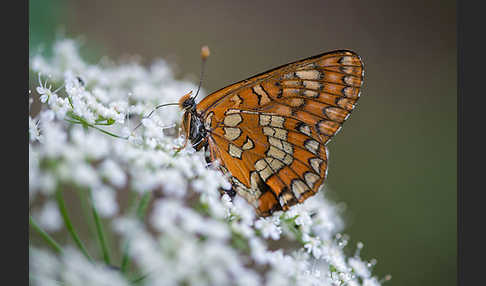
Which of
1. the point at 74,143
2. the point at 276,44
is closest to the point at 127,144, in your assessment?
the point at 74,143

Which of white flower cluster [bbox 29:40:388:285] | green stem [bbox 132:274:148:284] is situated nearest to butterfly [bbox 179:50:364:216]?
white flower cluster [bbox 29:40:388:285]

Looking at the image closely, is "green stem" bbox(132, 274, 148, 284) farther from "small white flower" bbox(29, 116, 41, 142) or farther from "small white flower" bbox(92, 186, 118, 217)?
"small white flower" bbox(29, 116, 41, 142)

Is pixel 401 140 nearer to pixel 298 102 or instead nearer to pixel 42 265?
pixel 298 102

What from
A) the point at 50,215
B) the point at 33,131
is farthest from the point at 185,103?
the point at 50,215

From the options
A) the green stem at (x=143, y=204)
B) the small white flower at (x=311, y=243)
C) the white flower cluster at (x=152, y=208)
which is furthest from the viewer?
the small white flower at (x=311, y=243)

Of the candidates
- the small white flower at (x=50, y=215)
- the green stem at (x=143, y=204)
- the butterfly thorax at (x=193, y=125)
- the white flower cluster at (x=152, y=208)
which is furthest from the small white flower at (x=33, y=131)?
the butterfly thorax at (x=193, y=125)

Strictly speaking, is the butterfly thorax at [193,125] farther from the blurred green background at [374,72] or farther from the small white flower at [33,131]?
the blurred green background at [374,72]

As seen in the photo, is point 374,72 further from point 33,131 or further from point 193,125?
point 33,131
